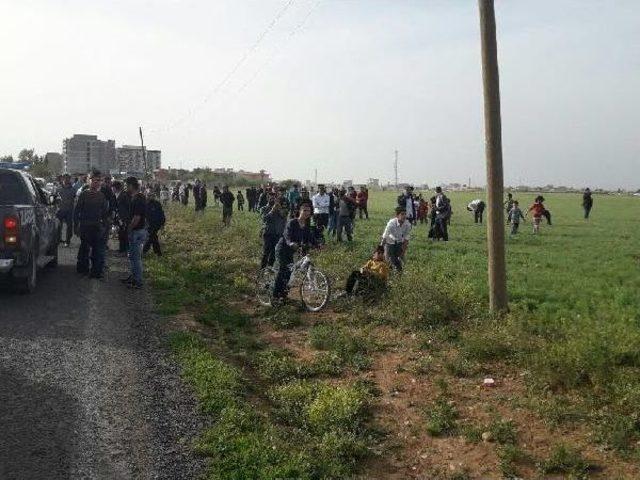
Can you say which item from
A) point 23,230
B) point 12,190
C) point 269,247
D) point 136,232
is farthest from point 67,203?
point 23,230

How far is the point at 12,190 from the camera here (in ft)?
35.1

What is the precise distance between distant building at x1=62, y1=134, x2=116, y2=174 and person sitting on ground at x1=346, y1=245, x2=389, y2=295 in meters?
76.5

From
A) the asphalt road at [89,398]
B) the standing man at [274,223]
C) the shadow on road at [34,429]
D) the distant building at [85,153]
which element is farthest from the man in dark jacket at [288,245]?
the distant building at [85,153]

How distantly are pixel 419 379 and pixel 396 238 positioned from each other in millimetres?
5754

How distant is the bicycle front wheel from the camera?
1031 centimetres

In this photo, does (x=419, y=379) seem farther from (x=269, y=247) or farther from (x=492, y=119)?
(x=269, y=247)

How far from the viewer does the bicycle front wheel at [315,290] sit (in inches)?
406

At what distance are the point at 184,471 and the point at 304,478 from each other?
0.89m

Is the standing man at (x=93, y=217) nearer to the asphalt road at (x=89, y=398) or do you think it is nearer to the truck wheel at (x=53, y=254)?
the truck wheel at (x=53, y=254)

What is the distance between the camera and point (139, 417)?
5461mm

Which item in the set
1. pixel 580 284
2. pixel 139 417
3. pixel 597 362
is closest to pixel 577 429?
pixel 597 362

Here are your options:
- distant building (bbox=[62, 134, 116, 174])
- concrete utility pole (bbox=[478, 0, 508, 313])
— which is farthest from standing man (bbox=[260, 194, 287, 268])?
distant building (bbox=[62, 134, 116, 174])

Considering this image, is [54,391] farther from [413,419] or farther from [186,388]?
[413,419]

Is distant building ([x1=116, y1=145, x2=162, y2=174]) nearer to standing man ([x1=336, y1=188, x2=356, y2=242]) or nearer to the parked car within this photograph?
standing man ([x1=336, y1=188, x2=356, y2=242])
